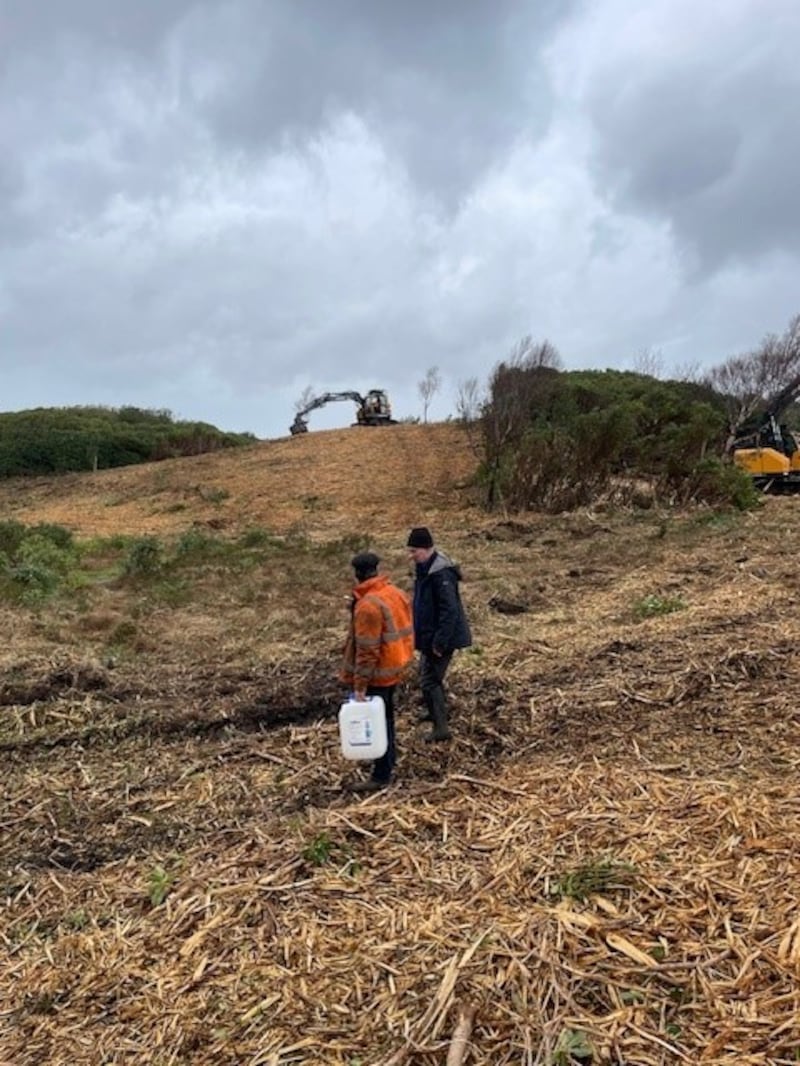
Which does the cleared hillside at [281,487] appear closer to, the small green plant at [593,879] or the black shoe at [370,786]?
the black shoe at [370,786]

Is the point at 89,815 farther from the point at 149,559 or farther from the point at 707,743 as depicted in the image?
the point at 149,559

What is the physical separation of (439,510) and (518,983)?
18508 mm

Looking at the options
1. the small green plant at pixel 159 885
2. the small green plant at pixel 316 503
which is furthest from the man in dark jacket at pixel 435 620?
the small green plant at pixel 316 503

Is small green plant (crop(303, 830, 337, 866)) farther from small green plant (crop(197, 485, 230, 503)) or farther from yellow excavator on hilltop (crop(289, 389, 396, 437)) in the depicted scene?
yellow excavator on hilltop (crop(289, 389, 396, 437))

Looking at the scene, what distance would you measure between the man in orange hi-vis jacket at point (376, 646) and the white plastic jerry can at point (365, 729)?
74 mm

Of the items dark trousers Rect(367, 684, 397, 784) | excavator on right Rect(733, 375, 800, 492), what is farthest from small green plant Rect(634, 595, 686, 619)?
excavator on right Rect(733, 375, 800, 492)

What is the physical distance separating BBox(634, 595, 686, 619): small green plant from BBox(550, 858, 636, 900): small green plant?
4951 millimetres

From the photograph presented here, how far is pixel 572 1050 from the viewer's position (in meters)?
2.58

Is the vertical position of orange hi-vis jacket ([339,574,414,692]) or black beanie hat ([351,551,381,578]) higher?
black beanie hat ([351,551,381,578])

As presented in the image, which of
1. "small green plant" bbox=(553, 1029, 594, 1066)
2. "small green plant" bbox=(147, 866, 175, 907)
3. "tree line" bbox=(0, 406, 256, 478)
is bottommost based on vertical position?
"small green plant" bbox=(553, 1029, 594, 1066)

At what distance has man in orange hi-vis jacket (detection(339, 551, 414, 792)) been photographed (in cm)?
461

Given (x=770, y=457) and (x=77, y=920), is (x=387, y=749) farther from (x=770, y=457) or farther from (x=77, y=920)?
(x=770, y=457)

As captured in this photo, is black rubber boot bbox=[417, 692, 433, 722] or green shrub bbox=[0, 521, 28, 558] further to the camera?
green shrub bbox=[0, 521, 28, 558]

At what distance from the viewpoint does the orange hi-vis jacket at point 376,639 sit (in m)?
4.61
